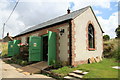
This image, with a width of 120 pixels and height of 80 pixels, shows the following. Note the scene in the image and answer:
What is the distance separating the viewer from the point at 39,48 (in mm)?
10133

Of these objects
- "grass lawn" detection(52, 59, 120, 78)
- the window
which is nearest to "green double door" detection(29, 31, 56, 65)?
"grass lawn" detection(52, 59, 120, 78)

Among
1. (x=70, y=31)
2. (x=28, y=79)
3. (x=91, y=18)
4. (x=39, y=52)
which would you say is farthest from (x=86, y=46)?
(x=28, y=79)

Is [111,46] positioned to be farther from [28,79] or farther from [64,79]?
[28,79]

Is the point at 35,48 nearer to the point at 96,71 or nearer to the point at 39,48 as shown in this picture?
the point at 39,48

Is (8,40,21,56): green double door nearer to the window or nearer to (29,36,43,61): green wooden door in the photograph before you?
(29,36,43,61): green wooden door

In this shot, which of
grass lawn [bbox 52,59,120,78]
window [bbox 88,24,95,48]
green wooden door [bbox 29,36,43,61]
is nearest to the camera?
grass lawn [bbox 52,59,120,78]

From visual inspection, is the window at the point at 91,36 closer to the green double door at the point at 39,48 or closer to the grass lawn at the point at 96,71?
the grass lawn at the point at 96,71

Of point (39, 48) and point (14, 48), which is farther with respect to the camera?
point (14, 48)

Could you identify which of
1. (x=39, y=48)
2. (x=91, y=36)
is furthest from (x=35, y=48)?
(x=91, y=36)

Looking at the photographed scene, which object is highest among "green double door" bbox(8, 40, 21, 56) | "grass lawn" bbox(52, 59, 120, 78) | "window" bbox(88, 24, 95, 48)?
"window" bbox(88, 24, 95, 48)

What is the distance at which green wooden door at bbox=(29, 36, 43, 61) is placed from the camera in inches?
375

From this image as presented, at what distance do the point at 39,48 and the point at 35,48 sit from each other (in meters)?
0.43

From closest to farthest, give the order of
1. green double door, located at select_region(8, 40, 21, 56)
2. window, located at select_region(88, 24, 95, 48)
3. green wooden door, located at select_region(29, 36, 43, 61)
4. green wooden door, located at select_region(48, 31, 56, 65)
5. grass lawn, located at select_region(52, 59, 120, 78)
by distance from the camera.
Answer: grass lawn, located at select_region(52, 59, 120, 78)
green wooden door, located at select_region(48, 31, 56, 65)
green wooden door, located at select_region(29, 36, 43, 61)
window, located at select_region(88, 24, 95, 48)
green double door, located at select_region(8, 40, 21, 56)

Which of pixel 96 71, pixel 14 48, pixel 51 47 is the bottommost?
pixel 96 71
